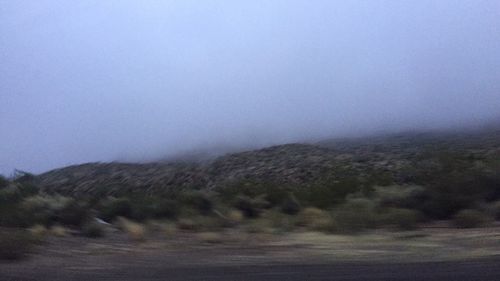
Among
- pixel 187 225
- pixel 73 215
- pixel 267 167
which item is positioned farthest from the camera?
pixel 267 167

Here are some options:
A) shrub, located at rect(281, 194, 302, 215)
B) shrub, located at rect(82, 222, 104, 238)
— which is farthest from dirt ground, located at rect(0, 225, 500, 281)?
shrub, located at rect(281, 194, 302, 215)

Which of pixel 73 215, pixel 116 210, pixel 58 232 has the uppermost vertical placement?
pixel 116 210

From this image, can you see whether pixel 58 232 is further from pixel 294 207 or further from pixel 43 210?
pixel 294 207

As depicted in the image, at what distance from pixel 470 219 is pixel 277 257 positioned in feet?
23.6

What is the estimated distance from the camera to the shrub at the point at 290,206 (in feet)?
98.3

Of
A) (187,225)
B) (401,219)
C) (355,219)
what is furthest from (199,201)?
(401,219)

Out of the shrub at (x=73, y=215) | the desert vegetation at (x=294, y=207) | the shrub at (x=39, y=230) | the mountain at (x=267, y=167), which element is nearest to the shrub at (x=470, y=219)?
the desert vegetation at (x=294, y=207)

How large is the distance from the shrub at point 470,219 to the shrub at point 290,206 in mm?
9338

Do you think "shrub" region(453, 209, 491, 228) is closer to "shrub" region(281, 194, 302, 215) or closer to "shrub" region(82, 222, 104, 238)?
"shrub" region(281, 194, 302, 215)

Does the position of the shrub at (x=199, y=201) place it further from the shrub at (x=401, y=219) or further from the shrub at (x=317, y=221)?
the shrub at (x=401, y=219)

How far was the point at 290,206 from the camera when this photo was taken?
31.0m

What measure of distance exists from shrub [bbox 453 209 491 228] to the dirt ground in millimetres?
571

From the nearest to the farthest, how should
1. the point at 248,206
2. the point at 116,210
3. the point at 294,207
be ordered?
the point at 294,207, the point at 116,210, the point at 248,206

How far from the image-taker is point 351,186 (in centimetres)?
3422
